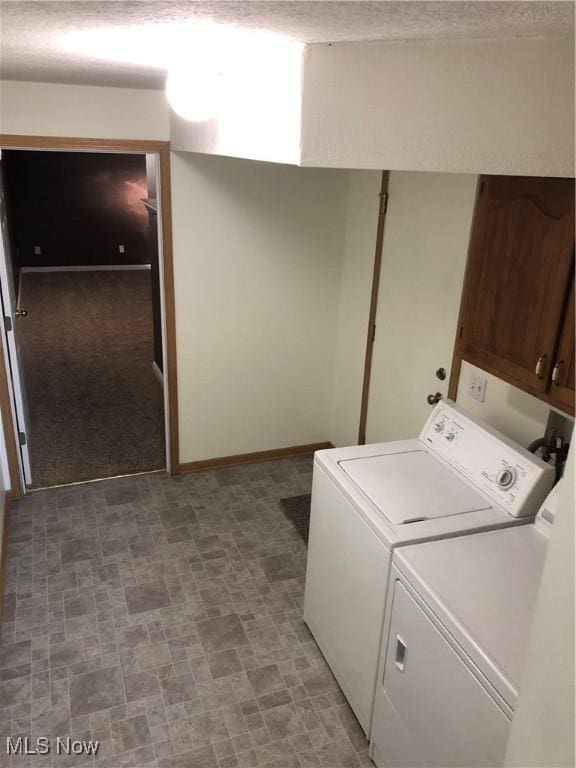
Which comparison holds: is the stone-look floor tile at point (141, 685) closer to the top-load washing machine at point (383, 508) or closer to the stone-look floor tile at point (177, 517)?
the top-load washing machine at point (383, 508)

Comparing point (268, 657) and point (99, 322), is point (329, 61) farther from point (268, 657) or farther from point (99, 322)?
point (99, 322)

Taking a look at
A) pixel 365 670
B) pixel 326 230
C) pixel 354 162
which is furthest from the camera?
pixel 326 230

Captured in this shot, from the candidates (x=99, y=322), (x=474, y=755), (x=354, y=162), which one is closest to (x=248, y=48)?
(x=354, y=162)

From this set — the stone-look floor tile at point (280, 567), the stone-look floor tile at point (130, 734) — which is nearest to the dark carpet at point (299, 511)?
the stone-look floor tile at point (280, 567)

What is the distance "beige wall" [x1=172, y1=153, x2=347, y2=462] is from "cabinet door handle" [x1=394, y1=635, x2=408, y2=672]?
2.30m

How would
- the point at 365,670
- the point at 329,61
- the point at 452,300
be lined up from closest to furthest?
the point at 329,61
the point at 365,670
the point at 452,300

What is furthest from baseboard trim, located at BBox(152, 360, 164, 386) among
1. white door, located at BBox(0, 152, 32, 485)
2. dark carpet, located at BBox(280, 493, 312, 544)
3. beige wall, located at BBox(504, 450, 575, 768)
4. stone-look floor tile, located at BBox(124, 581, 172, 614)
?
beige wall, located at BBox(504, 450, 575, 768)

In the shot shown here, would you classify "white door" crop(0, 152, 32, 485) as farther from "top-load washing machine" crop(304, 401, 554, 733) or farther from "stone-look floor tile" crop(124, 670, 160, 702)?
"top-load washing machine" crop(304, 401, 554, 733)

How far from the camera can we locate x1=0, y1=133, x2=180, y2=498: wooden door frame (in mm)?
3123

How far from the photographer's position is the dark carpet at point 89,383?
4148 mm

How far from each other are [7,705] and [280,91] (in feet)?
7.96

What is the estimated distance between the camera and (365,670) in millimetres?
2205

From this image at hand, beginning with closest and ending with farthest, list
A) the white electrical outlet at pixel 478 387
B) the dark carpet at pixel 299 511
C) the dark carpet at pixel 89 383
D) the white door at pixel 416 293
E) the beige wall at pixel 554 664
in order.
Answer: the beige wall at pixel 554 664 → the white electrical outlet at pixel 478 387 → the white door at pixel 416 293 → the dark carpet at pixel 299 511 → the dark carpet at pixel 89 383

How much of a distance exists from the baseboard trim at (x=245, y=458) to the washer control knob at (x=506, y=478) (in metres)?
2.05
